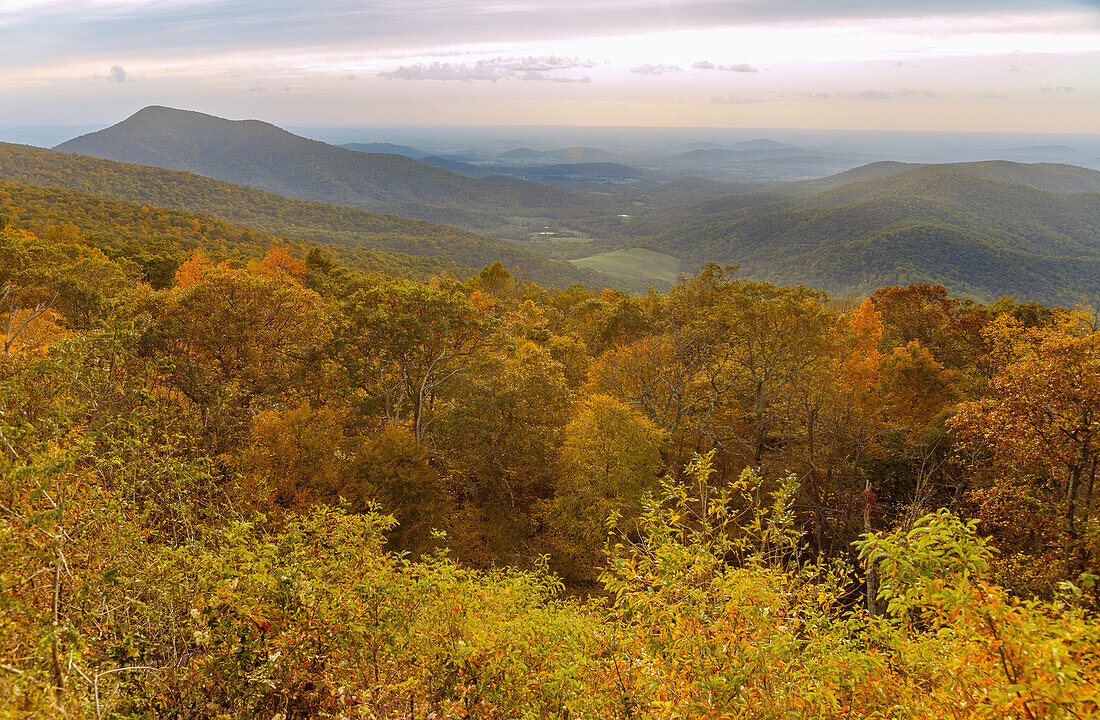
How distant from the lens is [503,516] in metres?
21.2

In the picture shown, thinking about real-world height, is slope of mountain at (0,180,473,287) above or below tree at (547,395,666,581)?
above

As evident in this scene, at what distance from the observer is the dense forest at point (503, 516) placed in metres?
5.34

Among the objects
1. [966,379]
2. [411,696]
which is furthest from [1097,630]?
[966,379]

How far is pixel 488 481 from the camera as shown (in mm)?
21828

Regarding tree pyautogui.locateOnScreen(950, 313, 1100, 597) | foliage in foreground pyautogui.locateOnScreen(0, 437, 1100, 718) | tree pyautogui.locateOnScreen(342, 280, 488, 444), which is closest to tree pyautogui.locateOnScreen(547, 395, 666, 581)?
tree pyautogui.locateOnScreen(342, 280, 488, 444)

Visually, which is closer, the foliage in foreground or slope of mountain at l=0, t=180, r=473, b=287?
the foliage in foreground

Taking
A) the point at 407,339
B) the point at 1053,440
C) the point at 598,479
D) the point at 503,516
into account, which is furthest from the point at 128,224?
the point at 1053,440

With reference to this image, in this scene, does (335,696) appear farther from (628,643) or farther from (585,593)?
(585,593)

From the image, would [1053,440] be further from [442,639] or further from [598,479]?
[442,639]

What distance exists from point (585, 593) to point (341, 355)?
1342 cm

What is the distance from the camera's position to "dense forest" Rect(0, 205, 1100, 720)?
17.5 ft

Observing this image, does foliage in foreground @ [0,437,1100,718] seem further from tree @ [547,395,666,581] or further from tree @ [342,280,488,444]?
tree @ [342,280,488,444]

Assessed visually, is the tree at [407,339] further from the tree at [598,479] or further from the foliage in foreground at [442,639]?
the foliage in foreground at [442,639]

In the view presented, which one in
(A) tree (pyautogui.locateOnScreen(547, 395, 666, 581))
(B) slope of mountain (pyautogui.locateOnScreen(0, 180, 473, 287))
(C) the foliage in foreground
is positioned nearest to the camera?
(C) the foliage in foreground
